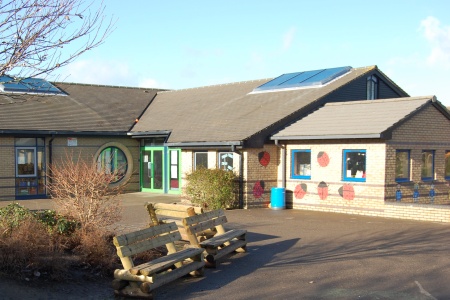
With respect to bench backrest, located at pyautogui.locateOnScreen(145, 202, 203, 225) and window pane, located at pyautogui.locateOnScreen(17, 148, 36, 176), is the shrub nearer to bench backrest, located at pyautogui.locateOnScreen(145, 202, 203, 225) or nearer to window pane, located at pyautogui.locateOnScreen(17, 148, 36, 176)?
bench backrest, located at pyautogui.locateOnScreen(145, 202, 203, 225)

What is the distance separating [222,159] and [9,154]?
29.2 ft

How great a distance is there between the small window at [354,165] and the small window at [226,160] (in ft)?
13.7

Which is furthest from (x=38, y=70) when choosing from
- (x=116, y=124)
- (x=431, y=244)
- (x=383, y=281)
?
(x=116, y=124)

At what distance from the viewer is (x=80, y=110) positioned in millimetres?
25031

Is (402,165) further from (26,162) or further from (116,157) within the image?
(26,162)

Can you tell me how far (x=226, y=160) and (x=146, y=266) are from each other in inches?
471

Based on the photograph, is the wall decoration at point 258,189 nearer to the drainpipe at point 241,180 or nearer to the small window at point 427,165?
the drainpipe at point 241,180

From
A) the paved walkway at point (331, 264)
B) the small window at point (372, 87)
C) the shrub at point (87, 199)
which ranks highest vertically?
the small window at point (372, 87)

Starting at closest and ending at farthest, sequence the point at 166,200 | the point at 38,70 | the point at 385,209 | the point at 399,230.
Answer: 1. the point at 38,70
2. the point at 399,230
3. the point at 385,209
4. the point at 166,200

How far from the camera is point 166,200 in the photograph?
21172mm

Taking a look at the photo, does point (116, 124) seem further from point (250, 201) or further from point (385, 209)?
point (385, 209)

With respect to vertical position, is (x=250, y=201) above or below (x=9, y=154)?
below

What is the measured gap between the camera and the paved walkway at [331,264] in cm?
784

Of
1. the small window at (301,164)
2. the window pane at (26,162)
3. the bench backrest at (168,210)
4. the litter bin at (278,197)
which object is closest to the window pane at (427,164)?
the small window at (301,164)
